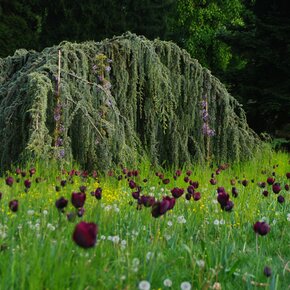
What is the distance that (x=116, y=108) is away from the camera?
6875 millimetres

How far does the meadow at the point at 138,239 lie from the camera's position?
86.0 inches

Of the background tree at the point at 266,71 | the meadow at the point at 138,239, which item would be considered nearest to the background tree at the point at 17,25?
the background tree at the point at 266,71

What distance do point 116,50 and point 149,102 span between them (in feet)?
2.99

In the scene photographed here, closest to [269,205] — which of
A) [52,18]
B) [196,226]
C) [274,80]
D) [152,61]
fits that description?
[196,226]

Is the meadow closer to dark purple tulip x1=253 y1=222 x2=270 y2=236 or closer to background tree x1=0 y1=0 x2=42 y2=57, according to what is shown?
dark purple tulip x1=253 y1=222 x2=270 y2=236

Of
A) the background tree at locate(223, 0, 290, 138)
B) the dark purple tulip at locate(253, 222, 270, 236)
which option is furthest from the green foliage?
the dark purple tulip at locate(253, 222, 270, 236)

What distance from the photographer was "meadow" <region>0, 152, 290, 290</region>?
2184 millimetres

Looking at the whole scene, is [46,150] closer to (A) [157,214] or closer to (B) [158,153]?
(B) [158,153]

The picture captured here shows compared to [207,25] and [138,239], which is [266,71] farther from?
[207,25]

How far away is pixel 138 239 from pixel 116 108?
3.64 meters

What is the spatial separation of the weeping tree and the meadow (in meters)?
0.50

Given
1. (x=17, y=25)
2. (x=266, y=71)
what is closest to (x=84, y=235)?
(x=266, y=71)

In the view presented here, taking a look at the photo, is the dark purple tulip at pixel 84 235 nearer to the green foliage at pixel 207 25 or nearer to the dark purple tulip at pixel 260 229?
the dark purple tulip at pixel 260 229

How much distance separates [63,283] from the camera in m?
2.11
